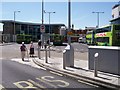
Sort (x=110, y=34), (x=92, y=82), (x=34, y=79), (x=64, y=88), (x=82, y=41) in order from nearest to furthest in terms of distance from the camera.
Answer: (x=64, y=88)
(x=92, y=82)
(x=34, y=79)
(x=110, y=34)
(x=82, y=41)

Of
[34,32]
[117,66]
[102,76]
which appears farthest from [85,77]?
[34,32]

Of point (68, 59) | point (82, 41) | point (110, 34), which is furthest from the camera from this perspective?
point (82, 41)

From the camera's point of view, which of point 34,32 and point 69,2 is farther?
point 34,32

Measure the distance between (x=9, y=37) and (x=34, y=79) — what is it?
89586 mm

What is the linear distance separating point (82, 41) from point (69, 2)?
266ft

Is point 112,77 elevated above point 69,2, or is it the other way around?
point 69,2

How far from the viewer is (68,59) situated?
16031 millimetres

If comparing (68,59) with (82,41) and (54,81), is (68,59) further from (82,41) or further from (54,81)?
(82,41)

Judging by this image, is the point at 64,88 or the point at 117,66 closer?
the point at 64,88

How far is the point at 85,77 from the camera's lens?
12219 mm

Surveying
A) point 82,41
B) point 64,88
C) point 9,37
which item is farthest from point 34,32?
point 64,88

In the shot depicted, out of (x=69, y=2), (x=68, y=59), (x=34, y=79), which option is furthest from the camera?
(x=69, y=2)

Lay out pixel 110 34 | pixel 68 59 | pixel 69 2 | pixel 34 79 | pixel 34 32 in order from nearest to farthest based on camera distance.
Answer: pixel 34 79 → pixel 68 59 → pixel 69 2 → pixel 110 34 → pixel 34 32

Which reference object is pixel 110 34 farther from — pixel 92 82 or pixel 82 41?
pixel 82 41
